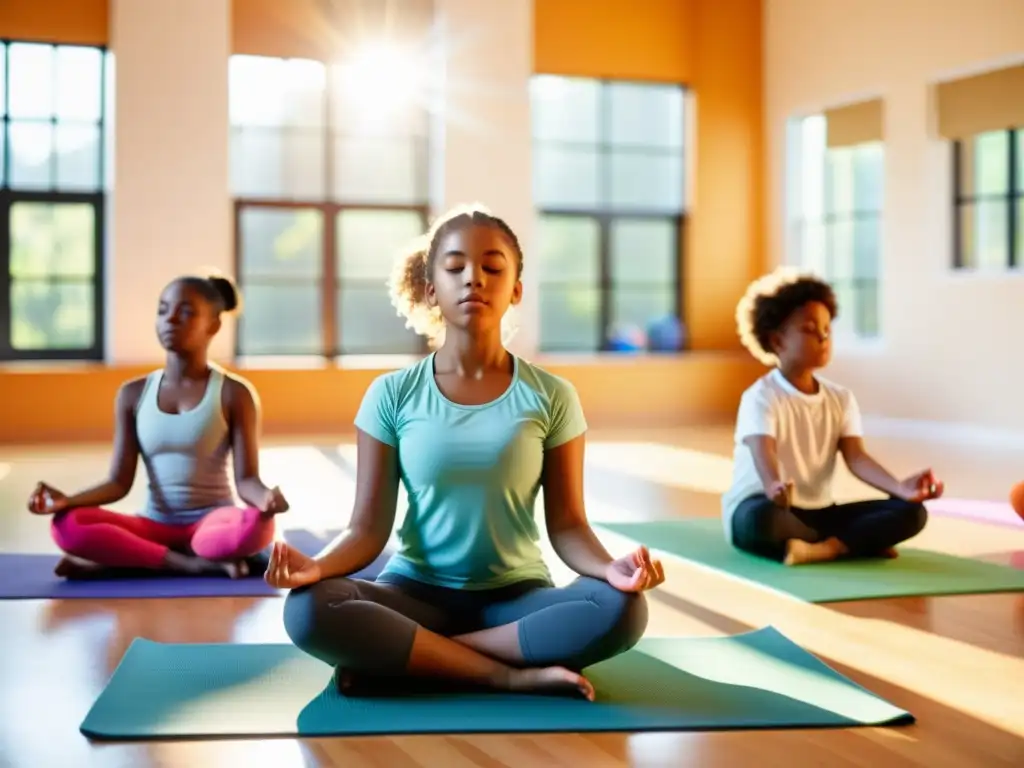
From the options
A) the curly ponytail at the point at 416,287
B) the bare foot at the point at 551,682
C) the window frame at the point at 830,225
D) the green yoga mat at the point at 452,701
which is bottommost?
the green yoga mat at the point at 452,701

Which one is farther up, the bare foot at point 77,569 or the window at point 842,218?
the window at point 842,218

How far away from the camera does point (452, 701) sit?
7.52 feet

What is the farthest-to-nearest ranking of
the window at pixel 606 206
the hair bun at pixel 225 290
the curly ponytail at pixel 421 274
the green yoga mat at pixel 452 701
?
the window at pixel 606 206
the hair bun at pixel 225 290
the curly ponytail at pixel 421 274
the green yoga mat at pixel 452 701

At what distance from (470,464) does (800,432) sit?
5.72 ft

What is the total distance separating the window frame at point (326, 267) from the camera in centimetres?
870

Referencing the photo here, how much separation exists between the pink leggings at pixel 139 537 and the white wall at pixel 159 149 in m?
4.99

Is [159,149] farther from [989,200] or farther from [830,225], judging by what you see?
[989,200]

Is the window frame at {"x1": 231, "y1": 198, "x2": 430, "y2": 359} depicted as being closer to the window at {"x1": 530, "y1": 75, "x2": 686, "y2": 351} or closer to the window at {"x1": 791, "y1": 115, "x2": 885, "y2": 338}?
the window at {"x1": 530, "y1": 75, "x2": 686, "y2": 351}

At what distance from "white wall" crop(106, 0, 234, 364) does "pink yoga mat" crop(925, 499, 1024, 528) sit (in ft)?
16.6

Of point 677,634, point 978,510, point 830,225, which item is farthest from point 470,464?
point 830,225

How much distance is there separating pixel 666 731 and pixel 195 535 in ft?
5.94

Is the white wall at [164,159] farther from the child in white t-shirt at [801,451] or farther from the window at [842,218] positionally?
the child in white t-shirt at [801,451]

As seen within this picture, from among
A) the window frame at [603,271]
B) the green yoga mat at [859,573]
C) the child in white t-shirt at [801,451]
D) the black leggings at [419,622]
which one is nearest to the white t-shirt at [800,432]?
the child in white t-shirt at [801,451]

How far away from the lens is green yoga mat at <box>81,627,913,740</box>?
214 cm
